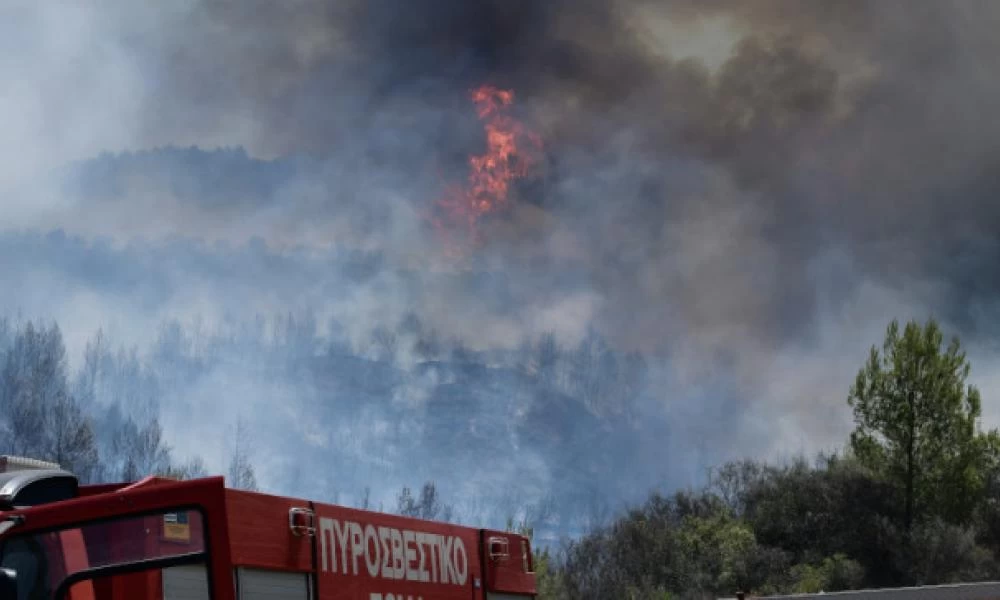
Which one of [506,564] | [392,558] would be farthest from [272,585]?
[506,564]

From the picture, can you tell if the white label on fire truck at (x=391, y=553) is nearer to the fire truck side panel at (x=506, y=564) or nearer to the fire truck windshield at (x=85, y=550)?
the fire truck side panel at (x=506, y=564)

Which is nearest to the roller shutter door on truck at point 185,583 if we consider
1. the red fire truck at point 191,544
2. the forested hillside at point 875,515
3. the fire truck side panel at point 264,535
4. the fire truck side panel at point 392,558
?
the red fire truck at point 191,544

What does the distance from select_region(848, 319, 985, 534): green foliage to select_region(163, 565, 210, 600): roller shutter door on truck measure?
75326 mm

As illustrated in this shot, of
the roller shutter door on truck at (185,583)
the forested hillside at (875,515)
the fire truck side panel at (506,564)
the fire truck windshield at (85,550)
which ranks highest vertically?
the forested hillside at (875,515)

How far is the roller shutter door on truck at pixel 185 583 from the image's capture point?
705cm

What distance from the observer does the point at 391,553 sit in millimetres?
9109

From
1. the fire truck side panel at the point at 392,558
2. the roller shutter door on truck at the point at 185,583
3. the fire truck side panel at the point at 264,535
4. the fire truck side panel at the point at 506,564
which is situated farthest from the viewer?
the fire truck side panel at the point at 506,564

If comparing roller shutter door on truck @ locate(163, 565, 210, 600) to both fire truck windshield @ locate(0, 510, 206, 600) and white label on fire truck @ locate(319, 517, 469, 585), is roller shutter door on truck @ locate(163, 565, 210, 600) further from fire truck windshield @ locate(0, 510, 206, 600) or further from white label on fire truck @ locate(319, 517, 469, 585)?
white label on fire truck @ locate(319, 517, 469, 585)

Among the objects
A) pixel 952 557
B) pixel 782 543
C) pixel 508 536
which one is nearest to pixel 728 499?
pixel 782 543

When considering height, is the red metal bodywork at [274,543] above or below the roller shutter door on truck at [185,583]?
above

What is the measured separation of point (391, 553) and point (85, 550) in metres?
2.68

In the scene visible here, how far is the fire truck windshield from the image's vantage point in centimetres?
674

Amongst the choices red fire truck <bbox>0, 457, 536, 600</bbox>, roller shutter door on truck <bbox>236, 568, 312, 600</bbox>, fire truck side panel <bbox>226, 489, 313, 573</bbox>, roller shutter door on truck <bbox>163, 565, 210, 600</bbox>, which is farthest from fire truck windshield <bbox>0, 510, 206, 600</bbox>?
roller shutter door on truck <bbox>236, 568, 312, 600</bbox>

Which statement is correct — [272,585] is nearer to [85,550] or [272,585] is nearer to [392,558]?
[85,550]
